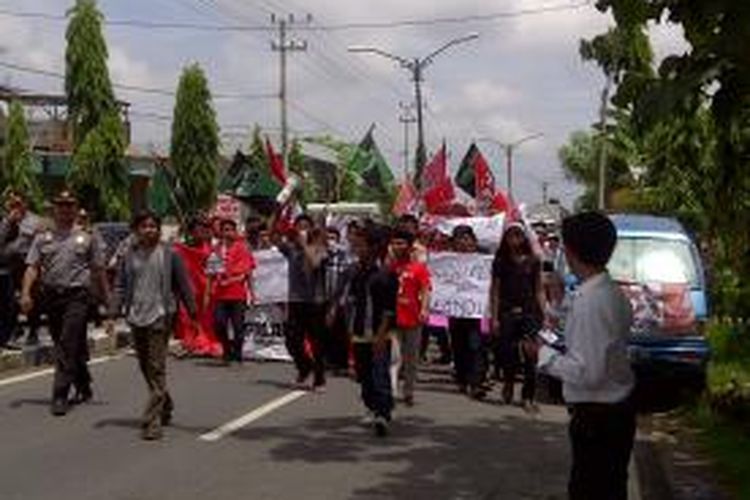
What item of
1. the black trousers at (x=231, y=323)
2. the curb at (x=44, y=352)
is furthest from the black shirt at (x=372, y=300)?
the black trousers at (x=231, y=323)

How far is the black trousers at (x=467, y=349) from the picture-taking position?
1545 cm

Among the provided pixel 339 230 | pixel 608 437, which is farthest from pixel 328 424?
pixel 339 230

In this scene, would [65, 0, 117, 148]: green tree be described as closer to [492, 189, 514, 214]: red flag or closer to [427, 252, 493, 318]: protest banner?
[492, 189, 514, 214]: red flag

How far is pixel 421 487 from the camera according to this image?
33.1 ft

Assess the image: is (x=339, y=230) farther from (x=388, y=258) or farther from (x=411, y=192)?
(x=388, y=258)

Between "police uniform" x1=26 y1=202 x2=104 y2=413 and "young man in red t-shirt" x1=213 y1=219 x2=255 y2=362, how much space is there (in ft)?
15.5

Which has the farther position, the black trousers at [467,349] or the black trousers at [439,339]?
the black trousers at [439,339]

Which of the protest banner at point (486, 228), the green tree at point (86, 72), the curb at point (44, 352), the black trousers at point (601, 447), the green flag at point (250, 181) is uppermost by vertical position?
the green tree at point (86, 72)

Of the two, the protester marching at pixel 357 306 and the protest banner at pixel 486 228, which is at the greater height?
the protest banner at pixel 486 228

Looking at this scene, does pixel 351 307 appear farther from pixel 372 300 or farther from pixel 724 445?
pixel 724 445

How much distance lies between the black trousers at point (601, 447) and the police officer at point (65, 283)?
23.7ft

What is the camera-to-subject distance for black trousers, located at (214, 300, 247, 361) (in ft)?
59.5

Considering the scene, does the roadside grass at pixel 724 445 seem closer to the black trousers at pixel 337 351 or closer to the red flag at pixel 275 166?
the black trousers at pixel 337 351

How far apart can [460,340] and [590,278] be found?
9.61 metres
